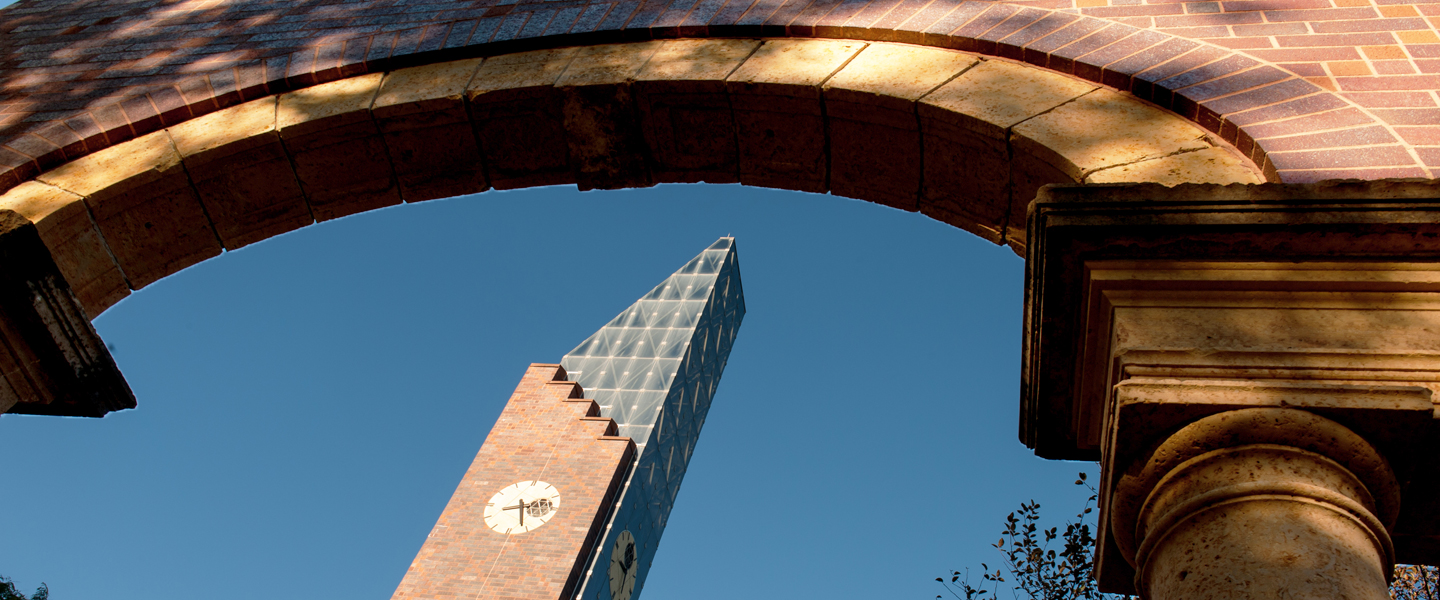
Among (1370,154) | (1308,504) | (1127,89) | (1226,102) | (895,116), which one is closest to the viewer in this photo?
(1308,504)

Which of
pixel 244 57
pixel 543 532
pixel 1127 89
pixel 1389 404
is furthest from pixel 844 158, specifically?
pixel 543 532

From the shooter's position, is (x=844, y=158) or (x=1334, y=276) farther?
(x=844, y=158)

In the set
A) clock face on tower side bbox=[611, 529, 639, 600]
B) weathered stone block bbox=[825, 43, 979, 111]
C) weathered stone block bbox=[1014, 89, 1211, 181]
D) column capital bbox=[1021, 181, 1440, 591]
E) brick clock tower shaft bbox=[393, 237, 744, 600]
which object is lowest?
clock face on tower side bbox=[611, 529, 639, 600]

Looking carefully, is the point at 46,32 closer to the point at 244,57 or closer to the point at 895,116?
the point at 244,57

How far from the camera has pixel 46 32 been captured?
5.65 meters

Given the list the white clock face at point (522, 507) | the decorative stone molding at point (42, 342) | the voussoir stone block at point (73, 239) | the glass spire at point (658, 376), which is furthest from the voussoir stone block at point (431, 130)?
the glass spire at point (658, 376)

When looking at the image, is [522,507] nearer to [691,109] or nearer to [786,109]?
[691,109]

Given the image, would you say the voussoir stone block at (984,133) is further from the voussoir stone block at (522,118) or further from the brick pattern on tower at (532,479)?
the brick pattern on tower at (532,479)

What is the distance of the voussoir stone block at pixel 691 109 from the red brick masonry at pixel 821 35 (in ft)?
0.52

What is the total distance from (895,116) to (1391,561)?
2.18m

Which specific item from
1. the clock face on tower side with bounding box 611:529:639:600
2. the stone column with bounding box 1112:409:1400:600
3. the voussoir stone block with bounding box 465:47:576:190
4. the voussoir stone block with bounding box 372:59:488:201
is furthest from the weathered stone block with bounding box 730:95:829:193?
the clock face on tower side with bounding box 611:529:639:600

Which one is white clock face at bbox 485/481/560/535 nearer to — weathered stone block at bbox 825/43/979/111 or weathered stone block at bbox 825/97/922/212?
weathered stone block at bbox 825/97/922/212

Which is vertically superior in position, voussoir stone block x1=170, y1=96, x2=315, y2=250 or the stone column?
voussoir stone block x1=170, y1=96, x2=315, y2=250

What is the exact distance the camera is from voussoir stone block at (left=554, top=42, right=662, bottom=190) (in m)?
4.23
